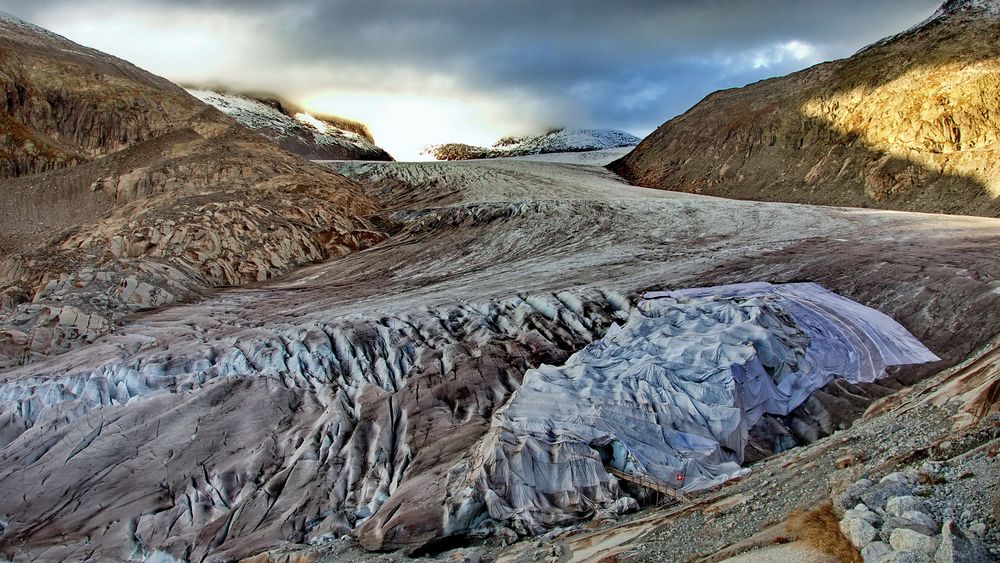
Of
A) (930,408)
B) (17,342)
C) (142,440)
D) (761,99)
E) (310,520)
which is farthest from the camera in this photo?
(761,99)

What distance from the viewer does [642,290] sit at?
13.9 meters

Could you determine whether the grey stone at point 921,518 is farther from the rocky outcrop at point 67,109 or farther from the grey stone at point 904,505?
the rocky outcrop at point 67,109

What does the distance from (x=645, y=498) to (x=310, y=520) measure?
437cm

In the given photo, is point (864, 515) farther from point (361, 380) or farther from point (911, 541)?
point (361, 380)

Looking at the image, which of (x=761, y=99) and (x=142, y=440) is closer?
(x=142, y=440)

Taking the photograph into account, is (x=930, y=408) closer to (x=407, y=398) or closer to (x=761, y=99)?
(x=407, y=398)

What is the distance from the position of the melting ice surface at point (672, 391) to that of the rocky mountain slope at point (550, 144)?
49183mm

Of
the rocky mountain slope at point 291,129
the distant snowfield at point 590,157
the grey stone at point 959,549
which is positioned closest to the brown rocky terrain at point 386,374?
the grey stone at point 959,549

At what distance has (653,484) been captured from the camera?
27.2 feet

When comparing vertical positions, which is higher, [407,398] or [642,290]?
[642,290]

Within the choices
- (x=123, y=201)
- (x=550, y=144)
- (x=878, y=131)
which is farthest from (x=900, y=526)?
(x=550, y=144)

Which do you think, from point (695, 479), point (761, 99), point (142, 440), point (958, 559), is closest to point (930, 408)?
point (695, 479)

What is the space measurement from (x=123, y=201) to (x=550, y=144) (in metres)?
49.5

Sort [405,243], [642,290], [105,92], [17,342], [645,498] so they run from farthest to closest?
[105,92], [405,243], [642,290], [17,342], [645,498]
